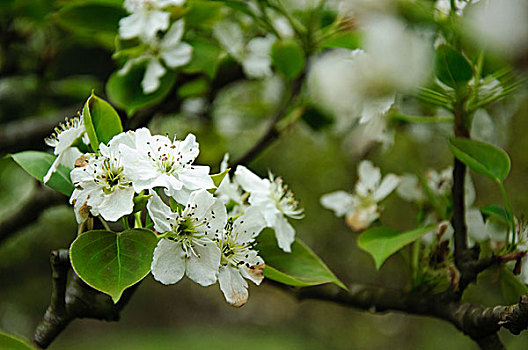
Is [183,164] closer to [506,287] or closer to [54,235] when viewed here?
[506,287]

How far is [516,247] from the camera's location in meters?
0.68

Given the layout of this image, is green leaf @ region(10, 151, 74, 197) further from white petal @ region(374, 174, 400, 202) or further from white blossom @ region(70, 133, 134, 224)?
white petal @ region(374, 174, 400, 202)

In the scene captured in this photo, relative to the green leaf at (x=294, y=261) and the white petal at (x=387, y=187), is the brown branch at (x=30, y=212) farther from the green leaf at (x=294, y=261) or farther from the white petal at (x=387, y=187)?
the white petal at (x=387, y=187)

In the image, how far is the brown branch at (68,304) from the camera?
60cm

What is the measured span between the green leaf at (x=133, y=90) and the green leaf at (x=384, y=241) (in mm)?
399

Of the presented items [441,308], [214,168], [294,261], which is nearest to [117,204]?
[294,261]

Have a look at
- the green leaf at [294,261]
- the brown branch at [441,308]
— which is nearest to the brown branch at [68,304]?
the green leaf at [294,261]

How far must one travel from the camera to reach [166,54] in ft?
2.81

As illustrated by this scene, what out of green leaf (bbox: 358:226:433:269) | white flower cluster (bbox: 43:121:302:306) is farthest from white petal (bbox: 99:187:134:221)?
green leaf (bbox: 358:226:433:269)

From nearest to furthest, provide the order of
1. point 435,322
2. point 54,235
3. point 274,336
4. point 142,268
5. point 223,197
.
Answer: point 142,268, point 223,197, point 54,235, point 435,322, point 274,336

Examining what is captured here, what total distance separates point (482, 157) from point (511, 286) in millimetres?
170

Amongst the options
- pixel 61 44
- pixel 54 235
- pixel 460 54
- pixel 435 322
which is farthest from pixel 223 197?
pixel 435 322

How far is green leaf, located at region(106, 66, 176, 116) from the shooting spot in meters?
0.85

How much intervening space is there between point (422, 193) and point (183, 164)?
0.43 meters
